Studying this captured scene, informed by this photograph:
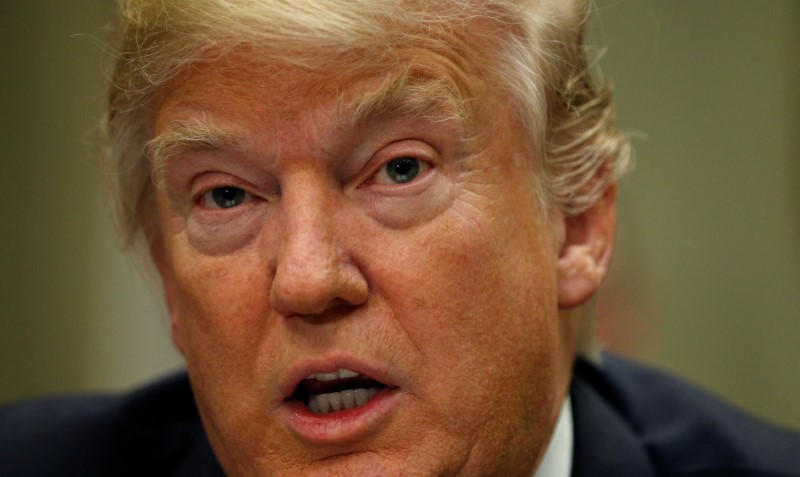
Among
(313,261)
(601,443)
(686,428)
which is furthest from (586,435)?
(313,261)

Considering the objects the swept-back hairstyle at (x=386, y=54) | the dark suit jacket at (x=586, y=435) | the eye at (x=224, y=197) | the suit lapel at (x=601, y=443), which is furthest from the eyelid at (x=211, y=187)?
the suit lapel at (x=601, y=443)

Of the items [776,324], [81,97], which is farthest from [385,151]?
[776,324]

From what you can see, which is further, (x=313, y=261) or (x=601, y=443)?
(x=601, y=443)

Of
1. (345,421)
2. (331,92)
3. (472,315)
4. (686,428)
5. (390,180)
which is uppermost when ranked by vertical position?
(331,92)

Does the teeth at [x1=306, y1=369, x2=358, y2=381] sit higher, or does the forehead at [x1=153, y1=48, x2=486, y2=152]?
the forehead at [x1=153, y1=48, x2=486, y2=152]

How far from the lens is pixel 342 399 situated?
155cm

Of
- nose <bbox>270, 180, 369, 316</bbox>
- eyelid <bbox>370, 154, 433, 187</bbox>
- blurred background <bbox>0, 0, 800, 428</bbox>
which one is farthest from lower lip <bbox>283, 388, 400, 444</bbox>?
blurred background <bbox>0, 0, 800, 428</bbox>

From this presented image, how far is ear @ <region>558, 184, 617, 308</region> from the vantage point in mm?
1734

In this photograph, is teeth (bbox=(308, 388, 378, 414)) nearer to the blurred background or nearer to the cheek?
the cheek

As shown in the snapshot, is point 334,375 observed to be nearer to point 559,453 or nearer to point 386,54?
point 386,54

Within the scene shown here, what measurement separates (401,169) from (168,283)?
1.82 feet

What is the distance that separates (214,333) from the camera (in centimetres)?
161

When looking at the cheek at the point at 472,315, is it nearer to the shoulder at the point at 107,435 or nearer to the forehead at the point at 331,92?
the forehead at the point at 331,92

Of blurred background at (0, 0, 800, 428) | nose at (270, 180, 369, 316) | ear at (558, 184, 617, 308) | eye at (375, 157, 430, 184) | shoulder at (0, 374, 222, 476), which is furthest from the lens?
blurred background at (0, 0, 800, 428)
